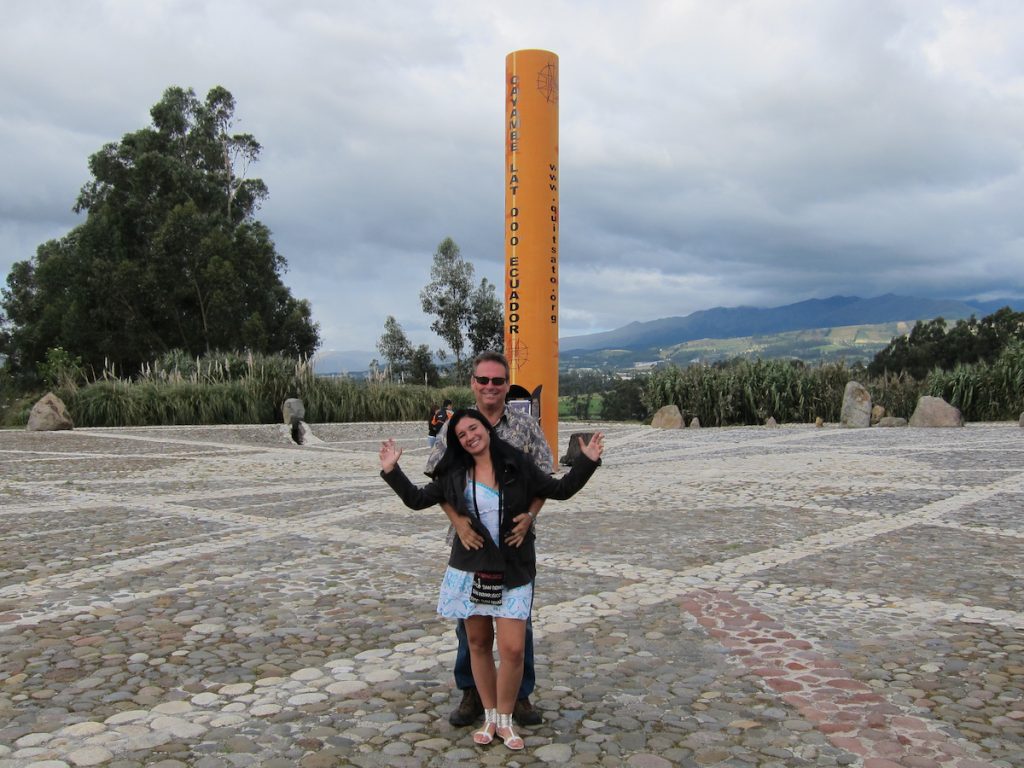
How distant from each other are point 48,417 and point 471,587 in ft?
51.8

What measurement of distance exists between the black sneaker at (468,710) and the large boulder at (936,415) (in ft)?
54.4

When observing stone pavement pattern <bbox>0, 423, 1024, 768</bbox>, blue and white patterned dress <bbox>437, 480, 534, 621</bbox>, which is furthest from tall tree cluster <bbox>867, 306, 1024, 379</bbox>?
blue and white patterned dress <bbox>437, 480, 534, 621</bbox>

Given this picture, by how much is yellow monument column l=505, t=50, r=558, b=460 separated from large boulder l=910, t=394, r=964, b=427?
11.0 m

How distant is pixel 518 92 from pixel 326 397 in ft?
35.3

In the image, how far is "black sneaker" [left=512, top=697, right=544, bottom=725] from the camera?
2.94 metres

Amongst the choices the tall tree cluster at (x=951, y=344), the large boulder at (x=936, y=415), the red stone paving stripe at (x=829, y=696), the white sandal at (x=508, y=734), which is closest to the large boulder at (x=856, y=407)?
the large boulder at (x=936, y=415)

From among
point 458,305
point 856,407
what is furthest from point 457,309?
point 856,407

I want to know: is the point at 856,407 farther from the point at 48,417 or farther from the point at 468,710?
the point at 468,710

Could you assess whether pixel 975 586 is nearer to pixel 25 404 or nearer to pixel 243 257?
pixel 25 404

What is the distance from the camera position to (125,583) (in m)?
4.77

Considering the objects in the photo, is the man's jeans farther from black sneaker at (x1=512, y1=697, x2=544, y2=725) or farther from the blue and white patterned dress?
the blue and white patterned dress

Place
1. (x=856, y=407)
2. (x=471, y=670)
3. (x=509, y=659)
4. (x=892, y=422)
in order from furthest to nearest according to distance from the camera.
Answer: (x=856, y=407) < (x=892, y=422) < (x=471, y=670) < (x=509, y=659)

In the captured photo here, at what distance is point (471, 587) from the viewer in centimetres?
280

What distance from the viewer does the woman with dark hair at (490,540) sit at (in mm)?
2770
